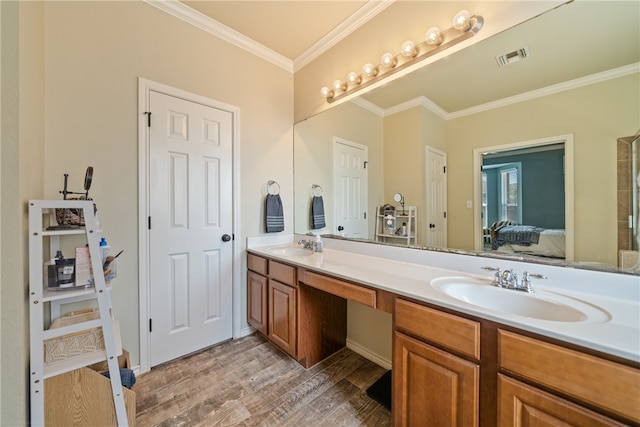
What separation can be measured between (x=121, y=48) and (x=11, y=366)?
6.17ft

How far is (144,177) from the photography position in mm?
1741

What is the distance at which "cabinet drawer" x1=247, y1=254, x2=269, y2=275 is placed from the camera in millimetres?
2080

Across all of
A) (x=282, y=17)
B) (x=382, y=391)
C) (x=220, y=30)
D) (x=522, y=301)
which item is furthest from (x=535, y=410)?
(x=220, y=30)

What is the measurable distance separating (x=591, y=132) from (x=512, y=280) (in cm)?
75

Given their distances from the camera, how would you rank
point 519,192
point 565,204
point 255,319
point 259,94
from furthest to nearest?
point 259,94 < point 255,319 < point 519,192 < point 565,204

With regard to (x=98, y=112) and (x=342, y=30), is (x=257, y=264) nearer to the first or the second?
(x=98, y=112)

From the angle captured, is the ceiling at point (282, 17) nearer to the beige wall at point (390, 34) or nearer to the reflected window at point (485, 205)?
the beige wall at point (390, 34)

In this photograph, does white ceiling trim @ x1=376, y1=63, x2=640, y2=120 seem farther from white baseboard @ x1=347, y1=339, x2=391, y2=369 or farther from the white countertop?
white baseboard @ x1=347, y1=339, x2=391, y2=369

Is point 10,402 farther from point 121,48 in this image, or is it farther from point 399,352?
point 121,48

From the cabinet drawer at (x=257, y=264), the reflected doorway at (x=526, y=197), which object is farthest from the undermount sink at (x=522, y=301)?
the cabinet drawer at (x=257, y=264)

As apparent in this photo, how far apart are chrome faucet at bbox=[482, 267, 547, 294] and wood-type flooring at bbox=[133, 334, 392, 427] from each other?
3.35 feet

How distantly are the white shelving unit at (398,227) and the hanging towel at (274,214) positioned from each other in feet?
3.28

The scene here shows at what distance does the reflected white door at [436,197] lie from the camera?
5.21 ft

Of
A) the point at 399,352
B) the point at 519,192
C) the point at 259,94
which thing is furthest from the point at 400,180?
the point at 259,94
